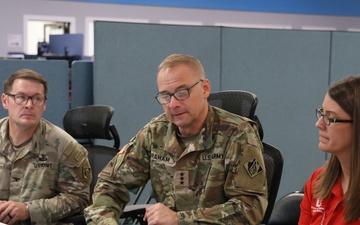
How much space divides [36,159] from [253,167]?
1.10 metres

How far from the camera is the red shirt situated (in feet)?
5.79

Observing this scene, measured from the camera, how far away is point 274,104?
4.80m

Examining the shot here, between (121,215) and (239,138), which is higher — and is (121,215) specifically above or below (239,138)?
below

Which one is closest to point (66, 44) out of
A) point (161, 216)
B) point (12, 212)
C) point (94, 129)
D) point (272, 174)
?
point (94, 129)

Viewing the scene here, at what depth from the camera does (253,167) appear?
6.55 feet

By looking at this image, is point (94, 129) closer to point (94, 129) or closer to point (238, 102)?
point (94, 129)

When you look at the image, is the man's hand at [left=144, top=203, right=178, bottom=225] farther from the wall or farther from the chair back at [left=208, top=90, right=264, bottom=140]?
the wall

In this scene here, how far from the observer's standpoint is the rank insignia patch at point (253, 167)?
199cm

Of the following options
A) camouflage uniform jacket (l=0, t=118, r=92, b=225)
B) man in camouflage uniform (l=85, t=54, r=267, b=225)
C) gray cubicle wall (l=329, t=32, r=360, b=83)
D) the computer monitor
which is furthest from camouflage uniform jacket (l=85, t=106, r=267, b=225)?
the computer monitor

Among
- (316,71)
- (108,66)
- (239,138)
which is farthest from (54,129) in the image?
(316,71)

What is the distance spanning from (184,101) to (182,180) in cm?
30

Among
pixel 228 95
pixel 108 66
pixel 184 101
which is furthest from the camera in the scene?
pixel 108 66

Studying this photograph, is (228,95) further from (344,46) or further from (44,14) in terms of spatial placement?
(44,14)

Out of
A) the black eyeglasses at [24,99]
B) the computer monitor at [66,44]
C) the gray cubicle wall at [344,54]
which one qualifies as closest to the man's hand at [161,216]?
the black eyeglasses at [24,99]
